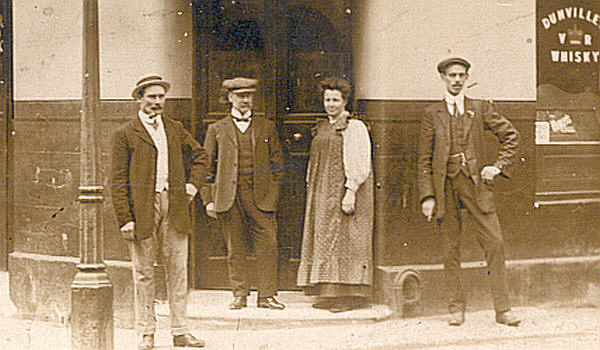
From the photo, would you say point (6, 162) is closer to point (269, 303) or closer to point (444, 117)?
point (269, 303)

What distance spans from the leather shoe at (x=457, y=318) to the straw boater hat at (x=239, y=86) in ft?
9.58

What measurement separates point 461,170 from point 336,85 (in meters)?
1.45

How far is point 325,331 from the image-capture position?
8008 mm

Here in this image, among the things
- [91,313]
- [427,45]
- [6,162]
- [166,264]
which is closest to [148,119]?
[166,264]

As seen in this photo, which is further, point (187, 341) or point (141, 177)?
point (187, 341)

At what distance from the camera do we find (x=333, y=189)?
834 cm

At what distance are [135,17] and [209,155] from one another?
1480 millimetres

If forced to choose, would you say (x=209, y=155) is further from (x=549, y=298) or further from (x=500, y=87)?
(x=549, y=298)

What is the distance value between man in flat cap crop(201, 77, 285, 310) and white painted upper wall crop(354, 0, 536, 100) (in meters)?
1.07

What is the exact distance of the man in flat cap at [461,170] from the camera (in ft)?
27.0

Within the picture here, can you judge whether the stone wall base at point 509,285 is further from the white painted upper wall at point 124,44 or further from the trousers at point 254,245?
the white painted upper wall at point 124,44

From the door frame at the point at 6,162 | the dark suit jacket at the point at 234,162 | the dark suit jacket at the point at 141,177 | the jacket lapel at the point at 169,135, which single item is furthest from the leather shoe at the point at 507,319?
the door frame at the point at 6,162

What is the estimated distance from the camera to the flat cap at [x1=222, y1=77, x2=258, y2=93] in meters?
8.23

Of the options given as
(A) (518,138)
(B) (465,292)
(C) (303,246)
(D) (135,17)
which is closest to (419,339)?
(B) (465,292)
